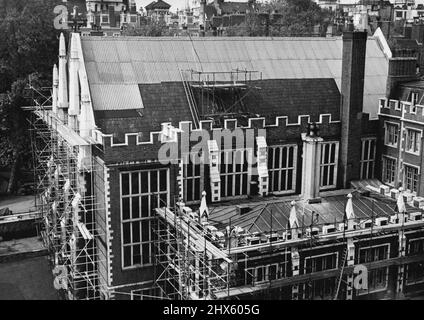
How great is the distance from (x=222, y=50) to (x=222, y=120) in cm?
601

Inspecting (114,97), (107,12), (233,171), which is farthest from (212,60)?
(107,12)

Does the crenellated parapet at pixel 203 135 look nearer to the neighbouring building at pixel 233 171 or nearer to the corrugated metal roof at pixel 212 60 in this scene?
the neighbouring building at pixel 233 171

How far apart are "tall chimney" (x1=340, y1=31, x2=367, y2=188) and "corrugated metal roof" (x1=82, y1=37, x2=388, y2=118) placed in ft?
8.68

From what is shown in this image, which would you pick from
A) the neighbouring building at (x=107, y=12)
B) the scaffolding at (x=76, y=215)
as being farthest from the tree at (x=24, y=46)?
the neighbouring building at (x=107, y=12)

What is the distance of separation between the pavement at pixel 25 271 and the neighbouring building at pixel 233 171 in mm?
1847

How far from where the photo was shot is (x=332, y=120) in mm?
37906

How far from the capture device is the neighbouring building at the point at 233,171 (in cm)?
2983

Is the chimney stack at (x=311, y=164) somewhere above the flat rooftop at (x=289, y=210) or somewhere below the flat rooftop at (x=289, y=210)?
above

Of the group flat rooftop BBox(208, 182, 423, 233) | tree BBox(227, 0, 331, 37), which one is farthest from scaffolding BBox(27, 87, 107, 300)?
tree BBox(227, 0, 331, 37)

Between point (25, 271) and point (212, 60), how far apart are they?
2017 cm

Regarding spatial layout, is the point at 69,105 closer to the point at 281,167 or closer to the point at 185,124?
the point at 185,124

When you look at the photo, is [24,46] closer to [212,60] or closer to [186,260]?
[212,60]

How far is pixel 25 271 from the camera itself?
1662 inches
